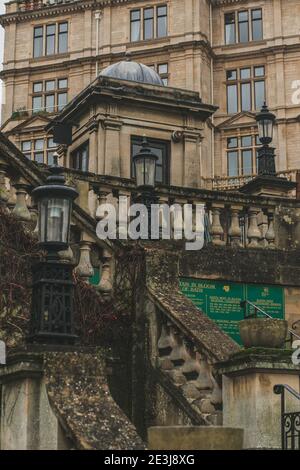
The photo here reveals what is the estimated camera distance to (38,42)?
62.7 metres

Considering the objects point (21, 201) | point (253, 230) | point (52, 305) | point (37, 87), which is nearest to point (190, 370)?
point (52, 305)

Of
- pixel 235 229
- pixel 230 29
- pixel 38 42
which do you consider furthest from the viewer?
pixel 38 42

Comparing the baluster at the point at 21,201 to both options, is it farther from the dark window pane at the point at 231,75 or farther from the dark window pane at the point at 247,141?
the dark window pane at the point at 231,75

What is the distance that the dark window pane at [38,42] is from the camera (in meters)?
62.5

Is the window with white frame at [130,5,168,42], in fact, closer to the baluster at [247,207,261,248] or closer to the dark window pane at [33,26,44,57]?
the dark window pane at [33,26,44,57]

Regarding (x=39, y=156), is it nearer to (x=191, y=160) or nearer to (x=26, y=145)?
(x=26, y=145)

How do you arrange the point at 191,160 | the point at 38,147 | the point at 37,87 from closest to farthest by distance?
the point at 191,160 → the point at 38,147 → the point at 37,87

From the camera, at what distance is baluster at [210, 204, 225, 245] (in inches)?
585

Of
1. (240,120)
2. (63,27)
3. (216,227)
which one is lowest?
(216,227)

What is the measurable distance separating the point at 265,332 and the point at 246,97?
2003 inches

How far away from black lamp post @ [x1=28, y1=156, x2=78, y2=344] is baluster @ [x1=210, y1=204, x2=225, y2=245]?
219 inches

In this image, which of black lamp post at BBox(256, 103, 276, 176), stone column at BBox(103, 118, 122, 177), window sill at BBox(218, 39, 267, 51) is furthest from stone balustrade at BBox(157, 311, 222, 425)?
window sill at BBox(218, 39, 267, 51)

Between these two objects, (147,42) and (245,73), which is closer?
(147,42)

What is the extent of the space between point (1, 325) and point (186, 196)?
5332mm
